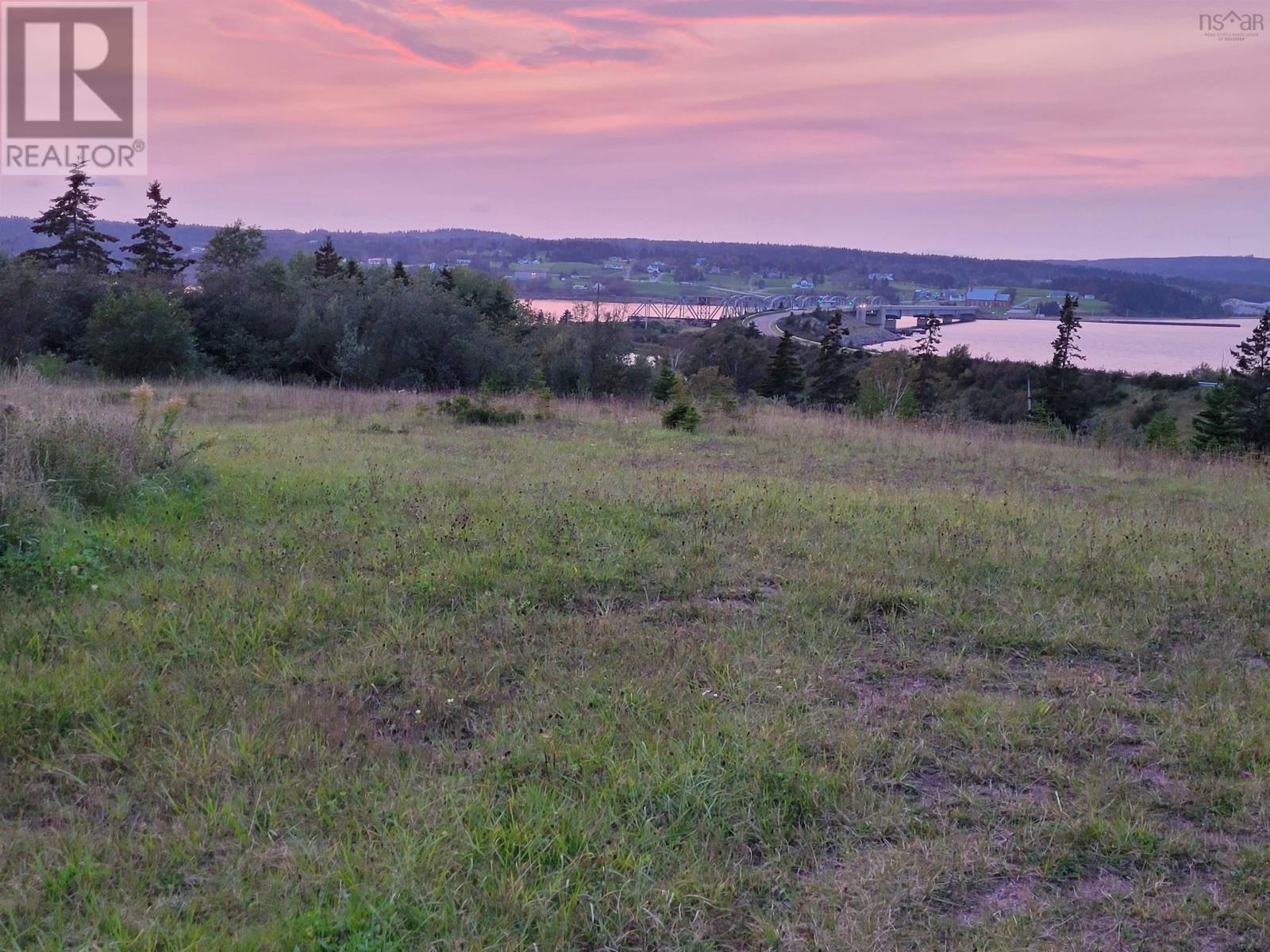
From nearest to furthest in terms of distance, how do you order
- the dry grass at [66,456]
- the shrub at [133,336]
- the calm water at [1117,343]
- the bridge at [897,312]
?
the dry grass at [66,456], the shrub at [133,336], the calm water at [1117,343], the bridge at [897,312]

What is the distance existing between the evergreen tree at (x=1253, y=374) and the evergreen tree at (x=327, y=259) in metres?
41.6

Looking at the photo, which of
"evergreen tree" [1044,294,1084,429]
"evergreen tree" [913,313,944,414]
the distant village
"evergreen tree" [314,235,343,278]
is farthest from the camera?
the distant village

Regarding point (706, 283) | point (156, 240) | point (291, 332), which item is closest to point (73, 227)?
point (156, 240)

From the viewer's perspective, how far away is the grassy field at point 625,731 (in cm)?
267

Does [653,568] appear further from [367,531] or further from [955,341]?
[955,341]

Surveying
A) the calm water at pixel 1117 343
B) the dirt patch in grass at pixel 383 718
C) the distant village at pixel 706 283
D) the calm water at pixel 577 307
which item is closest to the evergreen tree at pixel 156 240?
the distant village at pixel 706 283

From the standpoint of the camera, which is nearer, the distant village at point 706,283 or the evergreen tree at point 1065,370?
the evergreen tree at point 1065,370

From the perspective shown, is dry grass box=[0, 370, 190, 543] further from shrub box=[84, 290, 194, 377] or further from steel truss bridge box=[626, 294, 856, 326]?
steel truss bridge box=[626, 294, 856, 326]

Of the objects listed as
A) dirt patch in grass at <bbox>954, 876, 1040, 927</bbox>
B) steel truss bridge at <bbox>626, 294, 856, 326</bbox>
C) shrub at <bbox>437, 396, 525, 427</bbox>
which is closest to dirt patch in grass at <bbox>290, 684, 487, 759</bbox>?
→ dirt patch in grass at <bbox>954, 876, 1040, 927</bbox>

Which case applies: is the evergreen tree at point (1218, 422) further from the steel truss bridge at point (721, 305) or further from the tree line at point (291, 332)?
the steel truss bridge at point (721, 305)

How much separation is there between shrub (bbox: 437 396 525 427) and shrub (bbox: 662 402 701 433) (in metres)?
2.57

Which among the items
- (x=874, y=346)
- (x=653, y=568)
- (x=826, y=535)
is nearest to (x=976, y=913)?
(x=653, y=568)

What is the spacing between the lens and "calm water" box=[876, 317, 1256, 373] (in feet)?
154

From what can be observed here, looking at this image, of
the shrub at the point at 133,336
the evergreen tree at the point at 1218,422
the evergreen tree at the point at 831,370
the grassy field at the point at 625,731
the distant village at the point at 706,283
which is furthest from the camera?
the distant village at the point at 706,283
